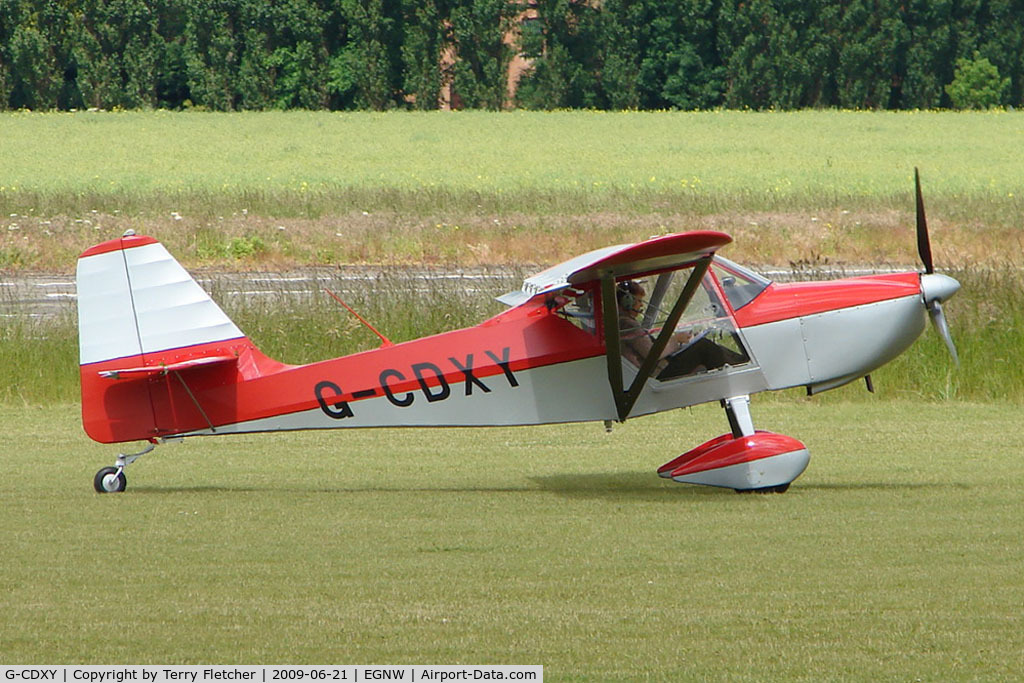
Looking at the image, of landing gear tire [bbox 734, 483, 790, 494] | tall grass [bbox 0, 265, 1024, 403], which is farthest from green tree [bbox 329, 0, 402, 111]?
landing gear tire [bbox 734, 483, 790, 494]

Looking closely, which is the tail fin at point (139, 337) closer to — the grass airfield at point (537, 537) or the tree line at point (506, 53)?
the grass airfield at point (537, 537)

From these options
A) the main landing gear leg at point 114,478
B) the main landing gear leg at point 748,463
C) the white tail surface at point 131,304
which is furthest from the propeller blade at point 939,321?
the main landing gear leg at point 114,478

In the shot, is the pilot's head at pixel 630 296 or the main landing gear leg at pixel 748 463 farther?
the pilot's head at pixel 630 296

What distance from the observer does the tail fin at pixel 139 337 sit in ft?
31.3

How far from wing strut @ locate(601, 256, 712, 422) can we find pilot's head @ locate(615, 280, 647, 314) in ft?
0.53

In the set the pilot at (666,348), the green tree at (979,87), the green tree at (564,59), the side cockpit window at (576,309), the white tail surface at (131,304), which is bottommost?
the green tree at (979,87)

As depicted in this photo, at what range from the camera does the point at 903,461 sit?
11.1 metres

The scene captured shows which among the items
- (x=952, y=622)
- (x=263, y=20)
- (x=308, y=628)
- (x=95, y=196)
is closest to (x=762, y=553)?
(x=952, y=622)

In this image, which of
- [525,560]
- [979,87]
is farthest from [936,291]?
[979,87]

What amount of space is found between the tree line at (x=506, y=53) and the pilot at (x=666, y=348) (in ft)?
230

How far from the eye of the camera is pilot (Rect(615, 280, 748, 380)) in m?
9.66

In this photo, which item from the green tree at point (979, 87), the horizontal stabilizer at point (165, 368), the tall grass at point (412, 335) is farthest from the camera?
the green tree at point (979, 87)

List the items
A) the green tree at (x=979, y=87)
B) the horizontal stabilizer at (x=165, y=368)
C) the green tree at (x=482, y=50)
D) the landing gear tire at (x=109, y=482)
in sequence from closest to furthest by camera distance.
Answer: the horizontal stabilizer at (x=165, y=368), the landing gear tire at (x=109, y=482), the green tree at (x=979, y=87), the green tree at (x=482, y=50)

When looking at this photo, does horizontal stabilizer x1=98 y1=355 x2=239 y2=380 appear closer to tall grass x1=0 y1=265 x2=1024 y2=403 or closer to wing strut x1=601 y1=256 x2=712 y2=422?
wing strut x1=601 y1=256 x2=712 y2=422
